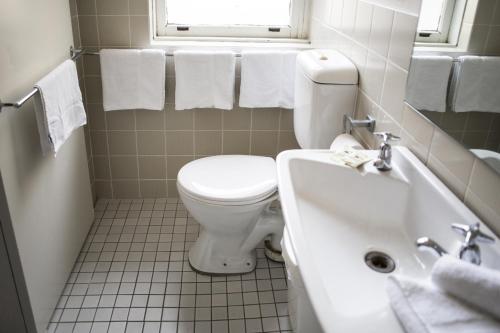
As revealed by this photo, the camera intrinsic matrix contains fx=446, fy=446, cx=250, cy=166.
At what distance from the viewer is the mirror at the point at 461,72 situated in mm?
965

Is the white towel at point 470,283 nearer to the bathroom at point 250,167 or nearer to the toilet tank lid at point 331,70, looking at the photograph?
the bathroom at point 250,167

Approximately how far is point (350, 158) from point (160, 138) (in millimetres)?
1347

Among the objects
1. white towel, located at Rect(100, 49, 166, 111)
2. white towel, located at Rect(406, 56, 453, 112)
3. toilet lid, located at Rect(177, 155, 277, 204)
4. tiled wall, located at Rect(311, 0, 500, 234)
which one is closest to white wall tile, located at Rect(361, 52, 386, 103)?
tiled wall, located at Rect(311, 0, 500, 234)

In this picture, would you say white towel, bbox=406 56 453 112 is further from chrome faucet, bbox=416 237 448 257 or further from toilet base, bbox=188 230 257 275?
toilet base, bbox=188 230 257 275

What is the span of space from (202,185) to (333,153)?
25.4 inches

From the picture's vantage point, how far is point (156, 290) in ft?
6.27

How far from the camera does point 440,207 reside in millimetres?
1079

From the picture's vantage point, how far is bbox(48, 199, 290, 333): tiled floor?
68.5 inches

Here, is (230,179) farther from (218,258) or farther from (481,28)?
(481,28)

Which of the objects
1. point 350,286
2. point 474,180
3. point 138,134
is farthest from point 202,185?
point 474,180

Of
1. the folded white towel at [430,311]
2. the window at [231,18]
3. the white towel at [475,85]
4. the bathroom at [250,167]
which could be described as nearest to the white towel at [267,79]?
the bathroom at [250,167]

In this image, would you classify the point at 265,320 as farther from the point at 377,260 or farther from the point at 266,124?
the point at 266,124

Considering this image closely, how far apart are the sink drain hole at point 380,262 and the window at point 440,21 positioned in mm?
565

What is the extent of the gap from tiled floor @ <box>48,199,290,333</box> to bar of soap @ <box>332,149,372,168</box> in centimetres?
77
